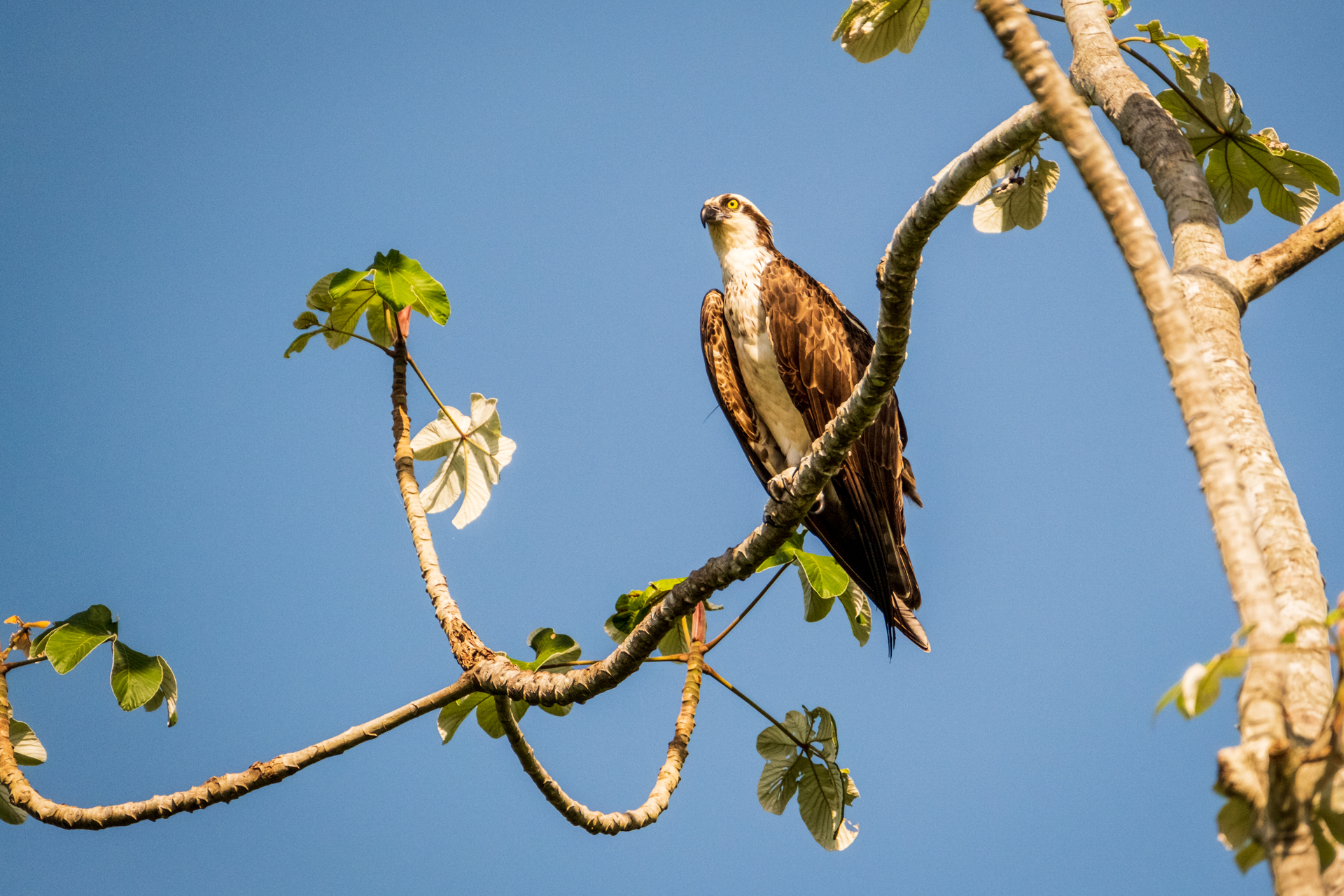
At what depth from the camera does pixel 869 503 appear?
5.66m

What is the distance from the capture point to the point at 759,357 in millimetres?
6324

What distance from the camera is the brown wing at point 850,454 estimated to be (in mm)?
5633

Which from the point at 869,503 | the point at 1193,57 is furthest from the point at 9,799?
the point at 1193,57

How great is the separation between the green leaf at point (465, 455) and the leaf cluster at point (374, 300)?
1.56 feet

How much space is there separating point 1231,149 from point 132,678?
4.99m

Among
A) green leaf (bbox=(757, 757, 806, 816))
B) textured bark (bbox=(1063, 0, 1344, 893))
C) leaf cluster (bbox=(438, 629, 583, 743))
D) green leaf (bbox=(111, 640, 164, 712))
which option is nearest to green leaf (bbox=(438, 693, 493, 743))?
leaf cluster (bbox=(438, 629, 583, 743))

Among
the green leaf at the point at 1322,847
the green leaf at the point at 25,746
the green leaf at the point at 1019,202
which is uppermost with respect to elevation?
the green leaf at the point at 1019,202

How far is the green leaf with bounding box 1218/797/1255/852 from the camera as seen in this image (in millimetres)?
1545

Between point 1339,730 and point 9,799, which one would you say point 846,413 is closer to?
point 1339,730

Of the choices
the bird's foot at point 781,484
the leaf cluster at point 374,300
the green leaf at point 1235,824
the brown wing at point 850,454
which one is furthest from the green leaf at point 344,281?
the green leaf at point 1235,824

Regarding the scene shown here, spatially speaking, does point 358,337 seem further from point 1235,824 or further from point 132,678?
point 1235,824

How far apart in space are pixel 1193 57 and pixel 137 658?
15.9 ft

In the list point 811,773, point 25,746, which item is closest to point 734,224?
point 811,773

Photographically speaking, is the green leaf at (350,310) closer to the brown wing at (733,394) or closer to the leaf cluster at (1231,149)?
the brown wing at (733,394)
